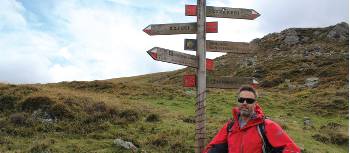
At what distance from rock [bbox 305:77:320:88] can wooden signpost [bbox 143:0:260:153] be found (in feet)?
129

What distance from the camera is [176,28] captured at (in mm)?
9883

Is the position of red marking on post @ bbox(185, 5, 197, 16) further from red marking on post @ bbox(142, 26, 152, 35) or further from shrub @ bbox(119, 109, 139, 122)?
shrub @ bbox(119, 109, 139, 122)

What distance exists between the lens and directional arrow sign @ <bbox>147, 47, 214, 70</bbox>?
870cm

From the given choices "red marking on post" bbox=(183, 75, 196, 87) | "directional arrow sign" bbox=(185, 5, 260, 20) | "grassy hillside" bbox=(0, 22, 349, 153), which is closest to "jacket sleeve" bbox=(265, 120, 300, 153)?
"red marking on post" bbox=(183, 75, 196, 87)

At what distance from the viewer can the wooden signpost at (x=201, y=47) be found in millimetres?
9578

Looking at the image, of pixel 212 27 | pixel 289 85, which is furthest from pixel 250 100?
pixel 289 85

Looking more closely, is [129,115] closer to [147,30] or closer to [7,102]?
[7,102]

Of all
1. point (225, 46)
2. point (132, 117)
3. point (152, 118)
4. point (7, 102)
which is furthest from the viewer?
point (7, 102)

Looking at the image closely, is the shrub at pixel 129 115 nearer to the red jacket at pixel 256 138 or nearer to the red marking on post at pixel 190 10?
the red marking on post at pixel 190 10

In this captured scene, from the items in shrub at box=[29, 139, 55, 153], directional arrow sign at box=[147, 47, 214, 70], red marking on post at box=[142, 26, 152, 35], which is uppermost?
red marking on post at box=[142, 26, 152, 35]

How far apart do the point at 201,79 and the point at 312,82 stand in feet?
140

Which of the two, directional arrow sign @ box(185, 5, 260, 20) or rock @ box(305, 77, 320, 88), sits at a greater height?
directional arrow sign @ box(185, 5, 260, 20)

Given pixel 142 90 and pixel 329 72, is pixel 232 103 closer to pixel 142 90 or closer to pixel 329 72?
pixel 142 90

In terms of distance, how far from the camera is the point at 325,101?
3466cm
